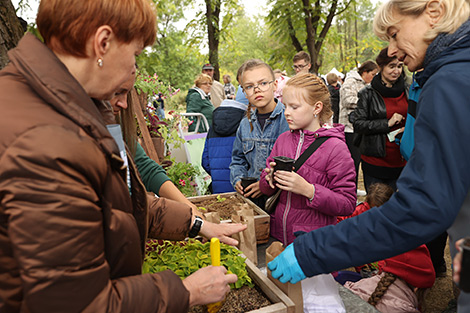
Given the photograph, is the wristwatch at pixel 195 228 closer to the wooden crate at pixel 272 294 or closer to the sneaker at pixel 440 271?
the wooden crate at pixel 272 294

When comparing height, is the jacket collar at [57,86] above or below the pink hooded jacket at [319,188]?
above

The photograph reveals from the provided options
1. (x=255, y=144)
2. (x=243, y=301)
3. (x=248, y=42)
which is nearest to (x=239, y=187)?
(x=255, y=144)

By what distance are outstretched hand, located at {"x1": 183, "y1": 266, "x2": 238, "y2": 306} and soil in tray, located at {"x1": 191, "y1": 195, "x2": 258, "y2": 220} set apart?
148cm

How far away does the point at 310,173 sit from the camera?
237 cm

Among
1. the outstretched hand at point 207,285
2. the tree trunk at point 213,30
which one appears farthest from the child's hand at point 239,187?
the tree trunk at point 213,30

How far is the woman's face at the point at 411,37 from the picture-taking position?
133cm

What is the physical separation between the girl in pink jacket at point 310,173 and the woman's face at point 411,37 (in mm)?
983

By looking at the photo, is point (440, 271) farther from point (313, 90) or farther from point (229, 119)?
point (229, 119)

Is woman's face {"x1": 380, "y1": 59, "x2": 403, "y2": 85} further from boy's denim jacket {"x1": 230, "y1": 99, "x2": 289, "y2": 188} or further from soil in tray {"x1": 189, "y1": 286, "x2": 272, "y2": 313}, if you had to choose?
soil in tray {"x1": 189, "y1": 286, "x2": 272, "y2": 313}

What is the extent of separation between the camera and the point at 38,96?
89 cm

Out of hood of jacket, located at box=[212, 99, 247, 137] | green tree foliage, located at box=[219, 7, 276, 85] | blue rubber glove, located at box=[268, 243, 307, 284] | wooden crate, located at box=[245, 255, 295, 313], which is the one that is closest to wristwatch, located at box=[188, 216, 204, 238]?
wooden crate, located at box=[245, 255, 295, 313]

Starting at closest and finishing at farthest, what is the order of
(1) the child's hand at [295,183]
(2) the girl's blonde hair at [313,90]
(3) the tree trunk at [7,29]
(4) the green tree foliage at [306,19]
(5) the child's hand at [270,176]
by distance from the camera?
(1) the child's hand at [295,183], (5) the child's hand at [270,176], (2) the girl's blonde hair at [313,90], (3) the tree trunk at [7,29], (4) the green tree foliage at [306,19]

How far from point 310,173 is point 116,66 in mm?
1643

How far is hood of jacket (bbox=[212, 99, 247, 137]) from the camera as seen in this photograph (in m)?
3.70
